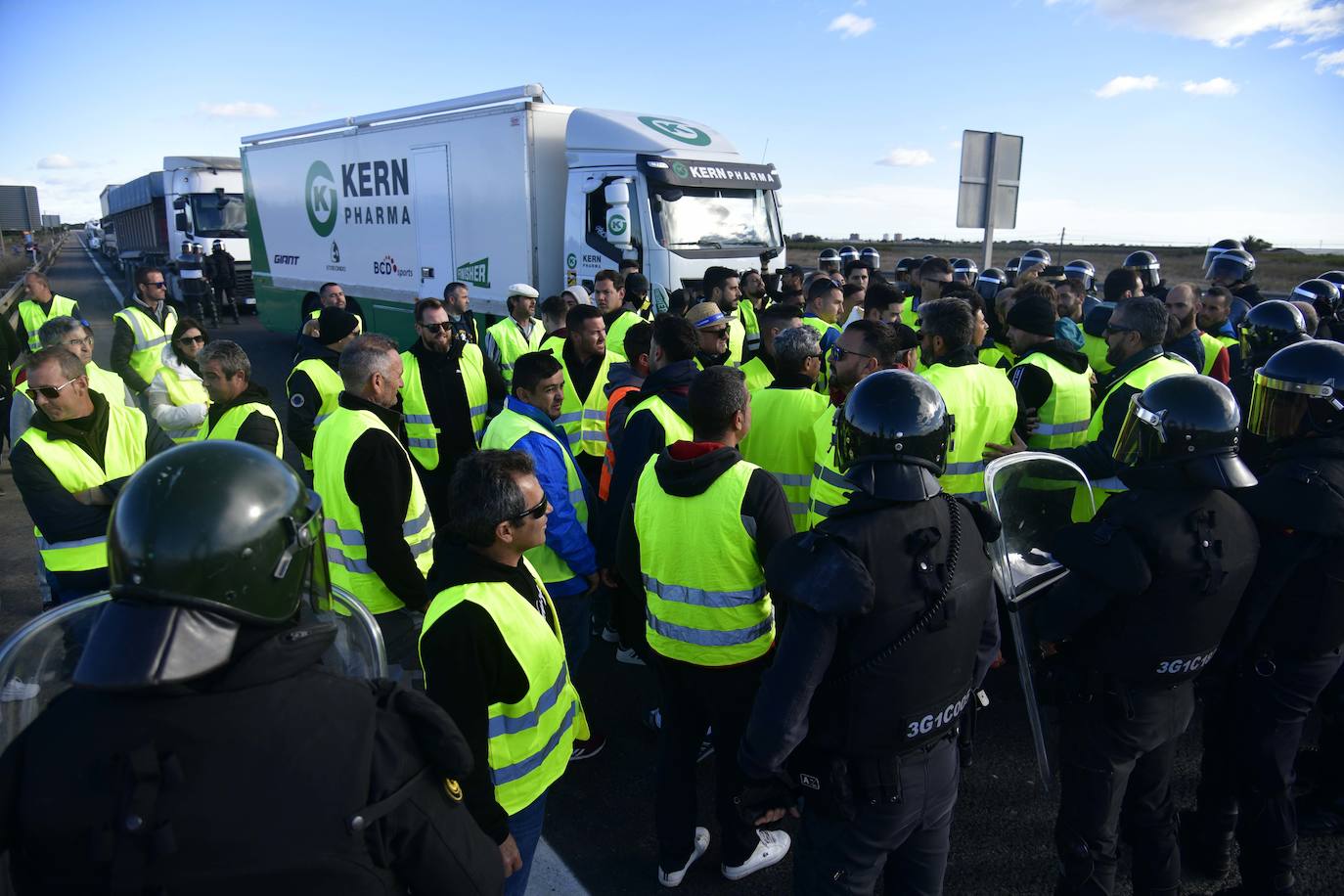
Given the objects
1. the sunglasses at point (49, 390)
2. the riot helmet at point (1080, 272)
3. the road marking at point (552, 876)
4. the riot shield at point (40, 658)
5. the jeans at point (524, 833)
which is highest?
the riot helmet at point (1080, 272)

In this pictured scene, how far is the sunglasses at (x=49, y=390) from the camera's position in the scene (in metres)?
3.55

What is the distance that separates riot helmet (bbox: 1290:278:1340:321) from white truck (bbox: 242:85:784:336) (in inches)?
246

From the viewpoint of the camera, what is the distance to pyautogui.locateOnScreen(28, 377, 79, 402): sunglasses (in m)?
3.55

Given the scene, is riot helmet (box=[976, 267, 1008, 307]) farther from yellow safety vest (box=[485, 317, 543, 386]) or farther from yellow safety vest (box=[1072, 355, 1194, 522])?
yellow safety vest (box=[485, 317, 543, 386])

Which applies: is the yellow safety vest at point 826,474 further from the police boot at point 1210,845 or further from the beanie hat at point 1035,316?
the police boot at point 1210,845

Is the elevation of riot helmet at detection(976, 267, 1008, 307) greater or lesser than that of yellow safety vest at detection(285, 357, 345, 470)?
greater

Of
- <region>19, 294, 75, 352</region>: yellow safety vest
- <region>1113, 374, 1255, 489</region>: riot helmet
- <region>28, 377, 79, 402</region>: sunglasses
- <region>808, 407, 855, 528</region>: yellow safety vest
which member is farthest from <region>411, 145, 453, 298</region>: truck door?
<region>1113, 374, 1255, 489</region>: riot helmet

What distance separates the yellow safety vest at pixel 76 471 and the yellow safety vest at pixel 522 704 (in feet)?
8.03

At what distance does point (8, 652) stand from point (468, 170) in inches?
418

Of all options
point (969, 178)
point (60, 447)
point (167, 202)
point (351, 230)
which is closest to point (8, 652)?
point (60, 447)

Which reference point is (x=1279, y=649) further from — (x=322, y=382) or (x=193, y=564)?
(x=322, y=382)

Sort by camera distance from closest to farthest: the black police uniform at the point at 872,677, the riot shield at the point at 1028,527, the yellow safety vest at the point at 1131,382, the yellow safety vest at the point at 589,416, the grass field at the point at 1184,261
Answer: the black police uniform at the point at 872,677 < the riot shield at the point at 1028,527 < the yellow safety vest at the point at 1131,382 < the yellow safety vest at the point at 589,416 < the grass field at the point at 1184,261

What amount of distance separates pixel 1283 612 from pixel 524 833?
108 inches

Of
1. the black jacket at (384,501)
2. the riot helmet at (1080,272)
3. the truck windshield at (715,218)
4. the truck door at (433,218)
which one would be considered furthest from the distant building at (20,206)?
the black jacket at (384,501)
